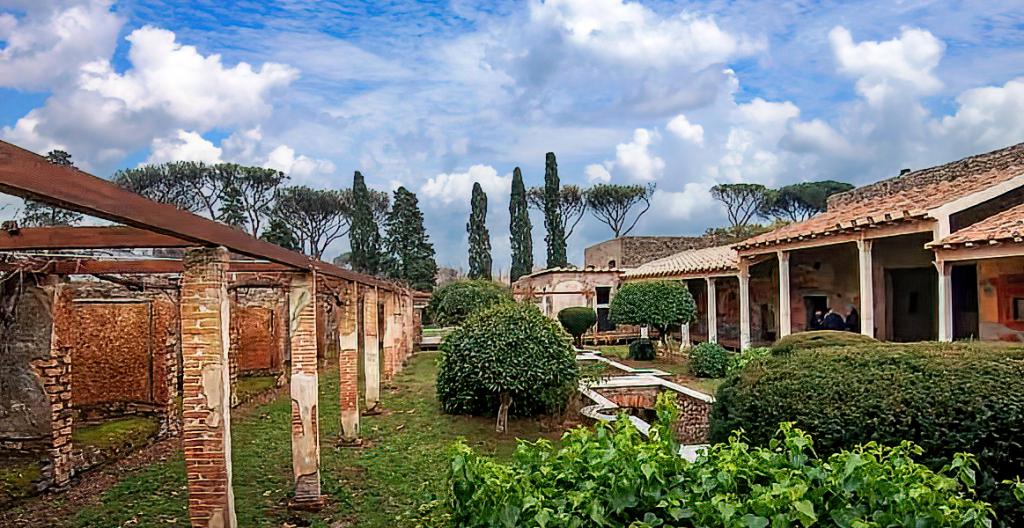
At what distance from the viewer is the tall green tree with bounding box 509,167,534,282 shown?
4009cm

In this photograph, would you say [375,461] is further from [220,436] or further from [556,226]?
[556,226]

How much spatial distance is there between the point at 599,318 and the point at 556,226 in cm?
1329

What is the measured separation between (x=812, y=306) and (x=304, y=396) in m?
14.1

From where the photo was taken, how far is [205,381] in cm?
452

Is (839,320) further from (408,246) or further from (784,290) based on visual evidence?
(408,246)

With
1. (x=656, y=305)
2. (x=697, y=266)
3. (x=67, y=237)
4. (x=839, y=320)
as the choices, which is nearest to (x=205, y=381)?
(x=67, y=237)

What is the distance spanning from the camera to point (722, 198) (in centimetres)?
4362

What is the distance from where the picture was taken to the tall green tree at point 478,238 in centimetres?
4078

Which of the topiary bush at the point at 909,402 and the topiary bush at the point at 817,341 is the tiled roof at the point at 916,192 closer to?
the topiary bush at the point at 817,341

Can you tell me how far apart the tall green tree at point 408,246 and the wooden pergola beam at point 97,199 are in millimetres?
32760

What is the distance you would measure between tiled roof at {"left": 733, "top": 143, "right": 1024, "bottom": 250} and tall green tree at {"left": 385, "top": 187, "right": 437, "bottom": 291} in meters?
22.8

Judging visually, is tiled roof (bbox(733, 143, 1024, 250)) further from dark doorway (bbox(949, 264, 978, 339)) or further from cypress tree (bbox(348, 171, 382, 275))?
cypress tree (bbox(348, 171, 382, 275))

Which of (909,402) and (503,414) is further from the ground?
(909,402)

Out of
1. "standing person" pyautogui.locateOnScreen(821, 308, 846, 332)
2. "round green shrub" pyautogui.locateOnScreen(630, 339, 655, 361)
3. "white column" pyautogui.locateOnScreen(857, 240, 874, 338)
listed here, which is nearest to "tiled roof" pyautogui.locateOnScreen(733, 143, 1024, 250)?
"white column" pyautogui.locateOnScreen(857, 240, 874, 338)
